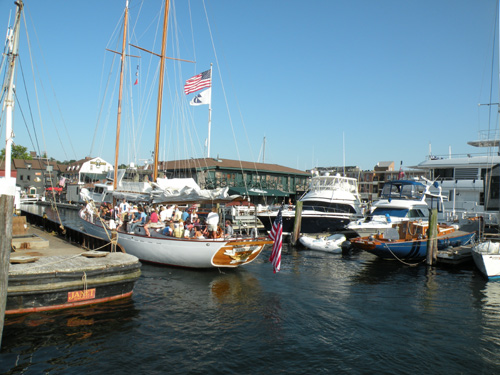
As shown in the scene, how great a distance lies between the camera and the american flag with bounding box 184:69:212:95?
2525 centimetres

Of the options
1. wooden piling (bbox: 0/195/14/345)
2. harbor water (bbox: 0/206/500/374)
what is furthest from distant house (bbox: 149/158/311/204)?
wooden piling (bbox: 0/195/14/345)

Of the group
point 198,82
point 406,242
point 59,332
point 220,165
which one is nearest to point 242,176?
point 220,165

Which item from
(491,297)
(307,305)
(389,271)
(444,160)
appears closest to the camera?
(307,305)

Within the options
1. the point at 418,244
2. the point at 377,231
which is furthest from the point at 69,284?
the point at 377,231

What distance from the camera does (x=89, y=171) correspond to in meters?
79.3

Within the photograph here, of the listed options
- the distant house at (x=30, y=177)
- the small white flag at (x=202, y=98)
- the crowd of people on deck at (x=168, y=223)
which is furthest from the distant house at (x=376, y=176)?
the distant house at (x=30, y=177)

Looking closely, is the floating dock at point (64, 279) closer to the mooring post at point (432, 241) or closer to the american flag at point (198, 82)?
the mooring post at point (432, 241)

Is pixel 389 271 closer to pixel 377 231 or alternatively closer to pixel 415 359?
pixel 377 231

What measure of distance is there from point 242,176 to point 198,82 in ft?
90.8

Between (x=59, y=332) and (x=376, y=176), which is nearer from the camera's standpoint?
(x=59, y=332)

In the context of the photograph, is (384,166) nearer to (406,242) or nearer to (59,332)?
(406,242)

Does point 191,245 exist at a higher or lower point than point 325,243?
higher

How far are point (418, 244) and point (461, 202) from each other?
15589 mm

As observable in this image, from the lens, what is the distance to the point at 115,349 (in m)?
9.00
